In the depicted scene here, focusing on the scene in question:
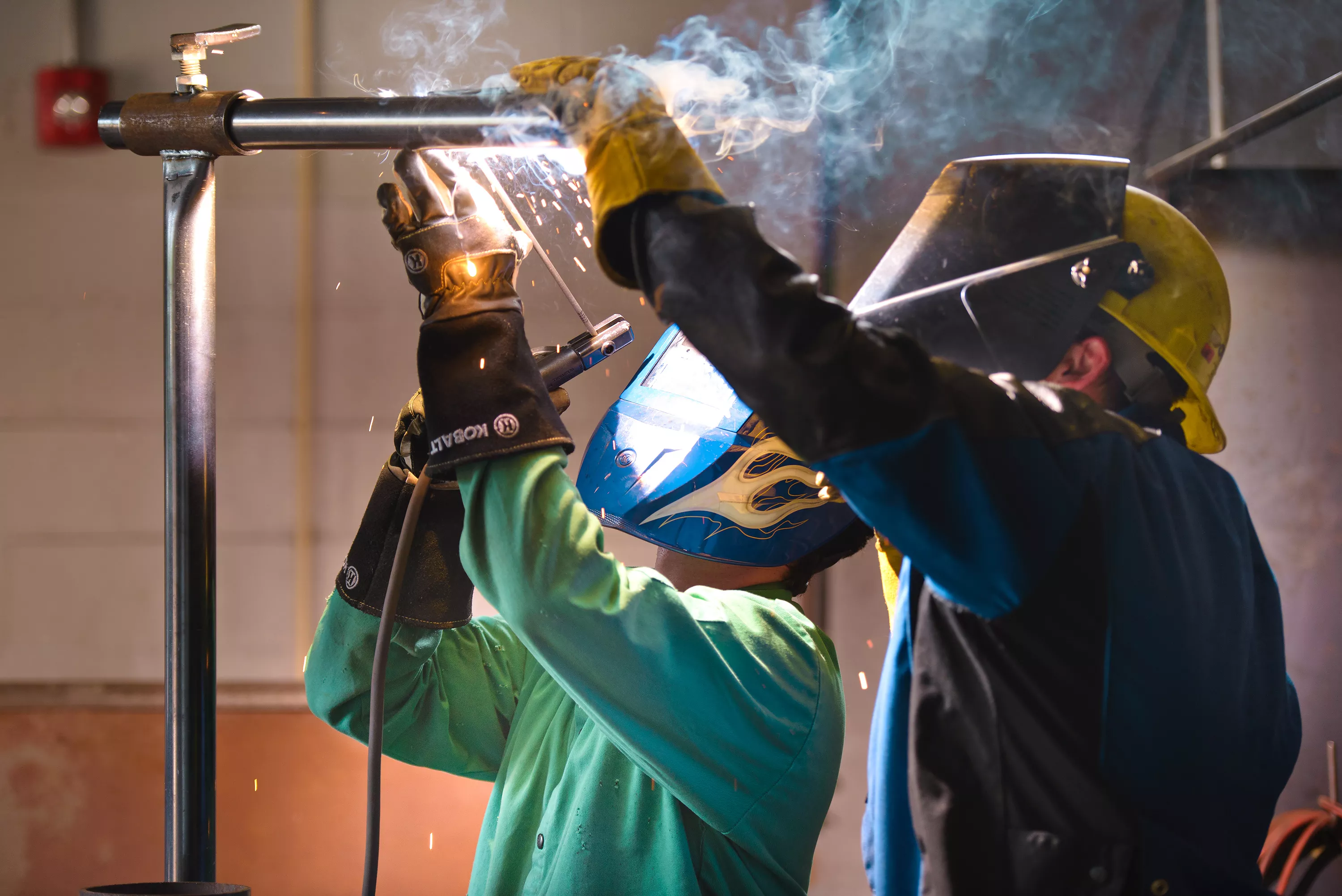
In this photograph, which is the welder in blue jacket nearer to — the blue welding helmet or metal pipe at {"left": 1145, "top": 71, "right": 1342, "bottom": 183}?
the blue welding helmet

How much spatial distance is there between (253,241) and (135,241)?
0.37 m

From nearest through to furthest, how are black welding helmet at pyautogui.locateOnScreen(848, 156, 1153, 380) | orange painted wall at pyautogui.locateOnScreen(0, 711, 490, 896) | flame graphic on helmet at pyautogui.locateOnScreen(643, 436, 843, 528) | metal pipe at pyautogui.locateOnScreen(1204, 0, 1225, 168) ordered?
black welding helmet at pyautogui.locateOnScreen(848, 156, 1153, 380) → flame graphic on helmet at pyautogui.locateOnScreen(643, 436, 843, 528) → metal pipe at pyautogui.locateOnScreen(1204, 0, 1225, 168) → orange painted wall at pyautogui.locateOnScreen(0, 711, 490, 896)

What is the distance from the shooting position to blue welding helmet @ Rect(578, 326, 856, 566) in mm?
1328

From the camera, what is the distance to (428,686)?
4.76 feet

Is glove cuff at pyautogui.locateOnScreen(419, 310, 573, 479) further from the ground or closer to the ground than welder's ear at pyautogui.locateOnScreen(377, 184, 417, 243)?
closer to the ground

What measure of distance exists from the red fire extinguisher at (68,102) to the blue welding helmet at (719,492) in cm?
222

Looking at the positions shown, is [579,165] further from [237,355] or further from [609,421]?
[237,355]

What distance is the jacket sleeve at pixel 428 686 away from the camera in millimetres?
1379

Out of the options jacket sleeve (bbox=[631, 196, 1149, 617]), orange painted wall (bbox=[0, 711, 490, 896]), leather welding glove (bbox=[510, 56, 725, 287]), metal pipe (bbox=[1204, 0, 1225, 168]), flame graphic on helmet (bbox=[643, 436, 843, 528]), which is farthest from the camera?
orange painted wall (bbox=[0, 711, 490, 896])

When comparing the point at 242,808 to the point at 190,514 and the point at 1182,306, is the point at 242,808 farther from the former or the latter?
the point at 1182,306

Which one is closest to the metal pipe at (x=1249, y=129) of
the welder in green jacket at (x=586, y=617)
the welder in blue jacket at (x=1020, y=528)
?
the welder in blue jacket at (x=1020, y=528)

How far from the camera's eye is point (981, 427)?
0.71m

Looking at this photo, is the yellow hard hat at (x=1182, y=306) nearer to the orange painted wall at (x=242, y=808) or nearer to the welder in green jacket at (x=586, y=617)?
the welder in green jacket at (x=586, y=617)

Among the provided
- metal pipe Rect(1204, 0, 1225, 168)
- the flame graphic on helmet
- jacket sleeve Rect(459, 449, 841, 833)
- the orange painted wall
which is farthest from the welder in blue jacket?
the orange painted wall
